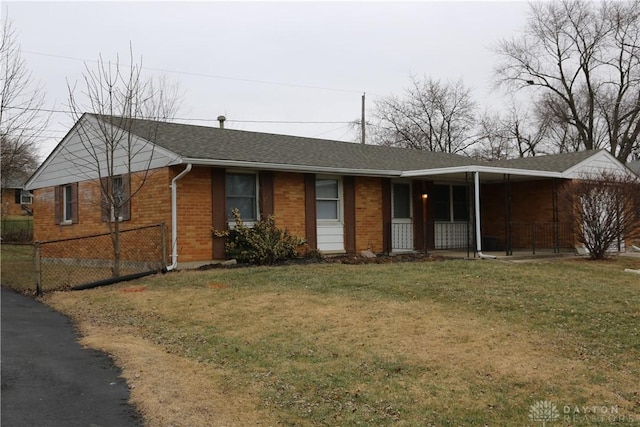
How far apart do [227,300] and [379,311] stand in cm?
263

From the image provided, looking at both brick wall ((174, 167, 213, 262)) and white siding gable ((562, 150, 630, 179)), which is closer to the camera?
brick wall ((174, 167, 213, 262))

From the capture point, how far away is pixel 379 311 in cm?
758

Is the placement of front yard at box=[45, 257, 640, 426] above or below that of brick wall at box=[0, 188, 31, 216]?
below

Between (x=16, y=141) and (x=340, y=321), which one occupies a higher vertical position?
(x=16, y=141)

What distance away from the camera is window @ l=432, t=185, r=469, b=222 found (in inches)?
698

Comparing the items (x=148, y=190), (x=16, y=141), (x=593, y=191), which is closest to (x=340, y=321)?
(x=148, y=190)

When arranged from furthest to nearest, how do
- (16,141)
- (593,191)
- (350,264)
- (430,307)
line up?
(16,141) < (593,191) < (350,264) < (430,307)

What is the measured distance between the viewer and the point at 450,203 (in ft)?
59.3

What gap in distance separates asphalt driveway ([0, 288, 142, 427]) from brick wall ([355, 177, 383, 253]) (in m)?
9.01

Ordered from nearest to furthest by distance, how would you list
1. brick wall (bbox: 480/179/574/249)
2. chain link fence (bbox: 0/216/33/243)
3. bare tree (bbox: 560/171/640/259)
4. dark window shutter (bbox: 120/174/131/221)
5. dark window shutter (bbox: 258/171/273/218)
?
bare tree (bbox: 560/171/640/259) < dark window shutter (bbox: 258/171/273/218) < dark window shutter (bbox: 120/174/131/221) < brick wall (bbox: 480/179/574/249) < chain link fence (bbox: 0/216/33/243)

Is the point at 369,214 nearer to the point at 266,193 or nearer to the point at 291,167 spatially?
the point at 291,167

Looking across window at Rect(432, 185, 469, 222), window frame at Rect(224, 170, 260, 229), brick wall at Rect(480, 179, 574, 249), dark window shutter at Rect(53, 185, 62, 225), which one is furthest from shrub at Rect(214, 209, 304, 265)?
brick wall at Rect(480, 179, 574, 249)

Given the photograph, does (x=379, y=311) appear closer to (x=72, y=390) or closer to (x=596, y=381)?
(x=596, y=381)

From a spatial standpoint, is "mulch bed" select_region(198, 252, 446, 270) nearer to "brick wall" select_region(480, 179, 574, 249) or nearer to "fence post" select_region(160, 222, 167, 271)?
"fence post" select_region(160, 222, 167, 271)
